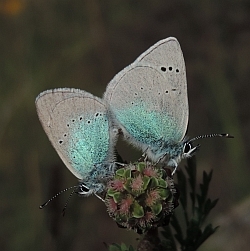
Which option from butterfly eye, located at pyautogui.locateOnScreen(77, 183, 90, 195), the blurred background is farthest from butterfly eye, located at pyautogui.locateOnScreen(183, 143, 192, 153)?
the blurred background

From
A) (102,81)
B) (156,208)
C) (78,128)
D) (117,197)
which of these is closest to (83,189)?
(78,128)

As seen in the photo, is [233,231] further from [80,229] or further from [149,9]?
[149,9]

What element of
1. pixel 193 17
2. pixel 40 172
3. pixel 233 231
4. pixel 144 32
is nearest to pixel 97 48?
pixel 144 32

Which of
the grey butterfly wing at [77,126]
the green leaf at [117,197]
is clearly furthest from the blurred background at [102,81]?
the green leaf at [117,197]

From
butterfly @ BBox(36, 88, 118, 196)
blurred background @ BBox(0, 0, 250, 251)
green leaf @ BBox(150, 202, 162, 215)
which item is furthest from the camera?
blurred background @ BBox(0, 0, 250, 251)

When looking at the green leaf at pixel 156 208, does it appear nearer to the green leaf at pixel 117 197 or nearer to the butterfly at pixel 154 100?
the green leaf at pixel 117 197

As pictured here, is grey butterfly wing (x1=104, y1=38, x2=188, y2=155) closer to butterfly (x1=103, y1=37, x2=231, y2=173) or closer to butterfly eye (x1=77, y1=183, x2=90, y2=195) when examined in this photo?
butterfly (x1=103, y1=37, x2=231, y2=173)

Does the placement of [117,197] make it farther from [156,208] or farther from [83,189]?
[83,189]
